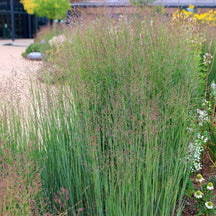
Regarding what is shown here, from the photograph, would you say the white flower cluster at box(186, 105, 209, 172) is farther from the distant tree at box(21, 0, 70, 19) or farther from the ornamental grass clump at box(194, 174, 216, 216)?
the distant tree at box(21, 0, 70, 19)

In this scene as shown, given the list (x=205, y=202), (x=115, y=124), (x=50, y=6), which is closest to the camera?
(x=115, y=124)

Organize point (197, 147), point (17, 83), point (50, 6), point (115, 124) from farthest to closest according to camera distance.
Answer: point (50, 6), point (17, 83), point (197, 147), point (115, 124)

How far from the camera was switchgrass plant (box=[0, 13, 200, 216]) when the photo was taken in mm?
1898

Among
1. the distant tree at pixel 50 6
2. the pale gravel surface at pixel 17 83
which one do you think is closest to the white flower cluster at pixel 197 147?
the pale gravel surface at pixel 17 83

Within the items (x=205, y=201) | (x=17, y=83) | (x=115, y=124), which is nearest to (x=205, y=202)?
(x=205, y=201)

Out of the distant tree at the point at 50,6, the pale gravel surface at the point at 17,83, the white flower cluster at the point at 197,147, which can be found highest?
the distant tree at the point at 50,6

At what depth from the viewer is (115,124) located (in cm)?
190

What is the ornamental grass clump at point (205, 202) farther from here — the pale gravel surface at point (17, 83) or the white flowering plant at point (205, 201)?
the pale gravel surface at point (17, 83)

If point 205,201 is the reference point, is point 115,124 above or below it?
above

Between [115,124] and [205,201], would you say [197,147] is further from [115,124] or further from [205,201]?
[115,124]

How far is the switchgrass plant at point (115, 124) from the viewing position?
6.23 feet

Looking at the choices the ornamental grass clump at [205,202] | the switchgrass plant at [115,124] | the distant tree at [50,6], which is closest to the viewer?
the switchgrass plant at [115,124]

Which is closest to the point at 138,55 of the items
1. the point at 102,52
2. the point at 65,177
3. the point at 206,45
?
the point at 102,52

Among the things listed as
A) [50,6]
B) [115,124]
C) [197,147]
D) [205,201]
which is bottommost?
[205,201]
